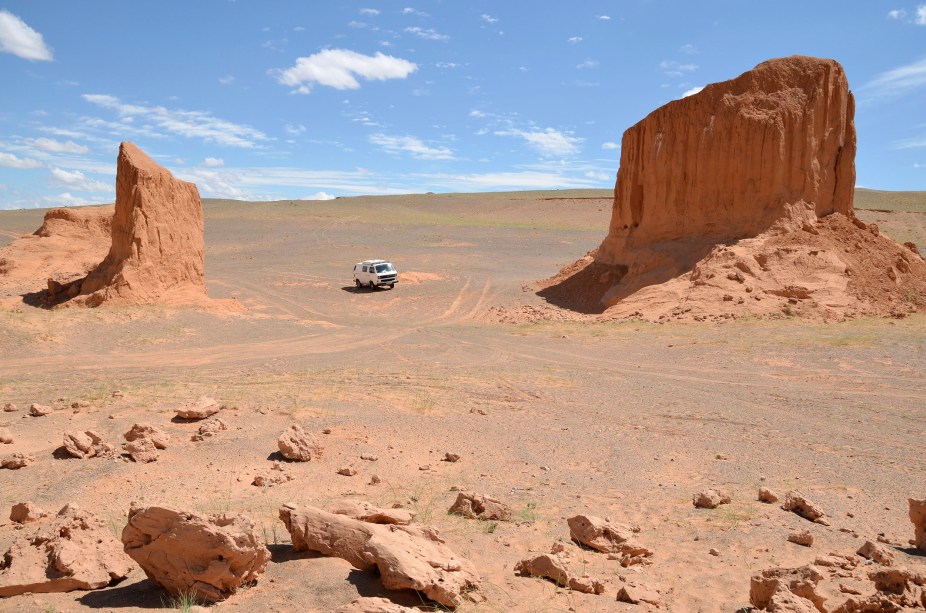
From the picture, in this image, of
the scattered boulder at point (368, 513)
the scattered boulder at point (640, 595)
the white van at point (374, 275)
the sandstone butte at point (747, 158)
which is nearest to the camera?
the scattered boulder at point (640, 595)

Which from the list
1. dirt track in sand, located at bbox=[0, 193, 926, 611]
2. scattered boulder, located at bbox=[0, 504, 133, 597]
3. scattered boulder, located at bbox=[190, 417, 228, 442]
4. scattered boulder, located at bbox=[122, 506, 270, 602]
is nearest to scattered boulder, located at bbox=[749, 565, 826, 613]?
dirt track in sand, located at bbox=[0, 193, 926, 611]

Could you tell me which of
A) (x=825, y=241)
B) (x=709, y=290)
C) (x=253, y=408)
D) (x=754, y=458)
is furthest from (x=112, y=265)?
(x=825, y=241)

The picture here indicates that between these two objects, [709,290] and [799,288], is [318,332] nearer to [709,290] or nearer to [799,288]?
[709,290]

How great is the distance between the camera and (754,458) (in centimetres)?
932

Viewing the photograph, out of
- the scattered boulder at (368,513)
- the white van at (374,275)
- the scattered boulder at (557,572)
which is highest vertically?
the white van at (374,275)

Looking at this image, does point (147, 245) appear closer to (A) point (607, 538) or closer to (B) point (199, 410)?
(B) point (199, 410)

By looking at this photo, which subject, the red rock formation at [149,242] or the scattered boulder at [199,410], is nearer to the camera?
the scattered boulder at [199,410]

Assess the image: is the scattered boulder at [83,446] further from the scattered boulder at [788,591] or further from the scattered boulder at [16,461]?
the scattered boulder at [788,591]

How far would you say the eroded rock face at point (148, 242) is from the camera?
2266 cm

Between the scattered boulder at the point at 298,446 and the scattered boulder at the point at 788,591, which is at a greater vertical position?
the scattered boulder at the point at 788,591

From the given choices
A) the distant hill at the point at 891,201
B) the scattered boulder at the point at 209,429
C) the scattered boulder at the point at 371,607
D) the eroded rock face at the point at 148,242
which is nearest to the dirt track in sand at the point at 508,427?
the scattered boulder at the point at 209,429

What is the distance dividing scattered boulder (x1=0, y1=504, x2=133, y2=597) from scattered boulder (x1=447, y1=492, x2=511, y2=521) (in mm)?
3024

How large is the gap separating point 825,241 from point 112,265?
977 inches

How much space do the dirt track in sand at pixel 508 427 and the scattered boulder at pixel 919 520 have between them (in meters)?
0.25
